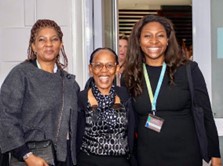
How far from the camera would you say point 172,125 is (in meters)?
2.66

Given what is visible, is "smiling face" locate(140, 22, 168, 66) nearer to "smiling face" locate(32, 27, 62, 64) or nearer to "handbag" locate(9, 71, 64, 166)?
"smiling face" locate(32, 27, 62, 64)

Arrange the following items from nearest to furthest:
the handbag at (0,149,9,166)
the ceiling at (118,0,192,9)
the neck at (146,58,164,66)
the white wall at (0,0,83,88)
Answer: the handbag at (0,149,9,166) → the neck at (146,58,164,66) → the white wall at (0,0,83,88) → the ceiling at (118,0,192,9)

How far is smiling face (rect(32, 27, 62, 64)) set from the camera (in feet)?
8.68

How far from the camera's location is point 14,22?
3945mm

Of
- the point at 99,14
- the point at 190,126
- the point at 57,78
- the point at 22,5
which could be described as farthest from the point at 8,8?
the point at 190,126

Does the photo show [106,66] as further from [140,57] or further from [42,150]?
[42,150]

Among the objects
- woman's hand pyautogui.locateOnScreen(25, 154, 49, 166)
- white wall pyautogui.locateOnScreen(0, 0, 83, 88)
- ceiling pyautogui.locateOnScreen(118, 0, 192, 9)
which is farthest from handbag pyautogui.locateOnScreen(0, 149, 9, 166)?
ceiling pyautogui.locateOnScreen(118, 0, 192, 9)

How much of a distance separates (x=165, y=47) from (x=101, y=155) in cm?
78

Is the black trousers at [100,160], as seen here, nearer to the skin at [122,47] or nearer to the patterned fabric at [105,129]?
the patterned fabric at [105,129]

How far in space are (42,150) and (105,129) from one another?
0.39 metres

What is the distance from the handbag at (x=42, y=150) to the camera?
2.51 meters

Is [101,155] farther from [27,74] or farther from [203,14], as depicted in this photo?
[203,14]

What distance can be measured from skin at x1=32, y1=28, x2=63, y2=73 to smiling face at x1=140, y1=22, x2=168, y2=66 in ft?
1.79

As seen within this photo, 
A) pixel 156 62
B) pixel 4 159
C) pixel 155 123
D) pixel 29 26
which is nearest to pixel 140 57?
pixel 156 62
